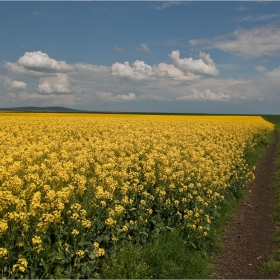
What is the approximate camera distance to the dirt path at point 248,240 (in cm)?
702

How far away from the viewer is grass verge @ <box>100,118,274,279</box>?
5824mm

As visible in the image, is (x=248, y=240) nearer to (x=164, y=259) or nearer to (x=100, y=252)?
(x=164, y=259)

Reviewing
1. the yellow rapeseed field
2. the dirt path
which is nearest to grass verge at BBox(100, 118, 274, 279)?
the yellow rapeseed field

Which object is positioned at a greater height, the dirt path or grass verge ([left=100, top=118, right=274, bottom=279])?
grass verge ([left=100, top=118, right=274, bottom=279])

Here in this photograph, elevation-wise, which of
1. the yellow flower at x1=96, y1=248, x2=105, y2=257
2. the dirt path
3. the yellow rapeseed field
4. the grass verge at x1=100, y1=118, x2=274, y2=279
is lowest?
the dirt path

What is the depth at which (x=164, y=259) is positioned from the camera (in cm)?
638

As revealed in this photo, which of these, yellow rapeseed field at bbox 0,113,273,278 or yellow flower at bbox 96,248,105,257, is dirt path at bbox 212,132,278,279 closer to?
yellow rapeseed field at bbox 0,113,273,278

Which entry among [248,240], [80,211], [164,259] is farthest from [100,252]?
[248,240]

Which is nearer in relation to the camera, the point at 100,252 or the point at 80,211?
the point at 100,252

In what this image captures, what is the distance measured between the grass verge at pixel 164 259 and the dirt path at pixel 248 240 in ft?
1.06

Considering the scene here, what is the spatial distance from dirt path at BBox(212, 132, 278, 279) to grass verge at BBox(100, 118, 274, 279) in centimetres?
32

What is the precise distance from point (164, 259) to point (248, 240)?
122 inches

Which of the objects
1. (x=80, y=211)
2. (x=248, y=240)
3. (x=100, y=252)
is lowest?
(x=248, y=240)

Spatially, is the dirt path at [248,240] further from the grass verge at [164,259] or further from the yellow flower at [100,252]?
the yellow flower at [100,252]
